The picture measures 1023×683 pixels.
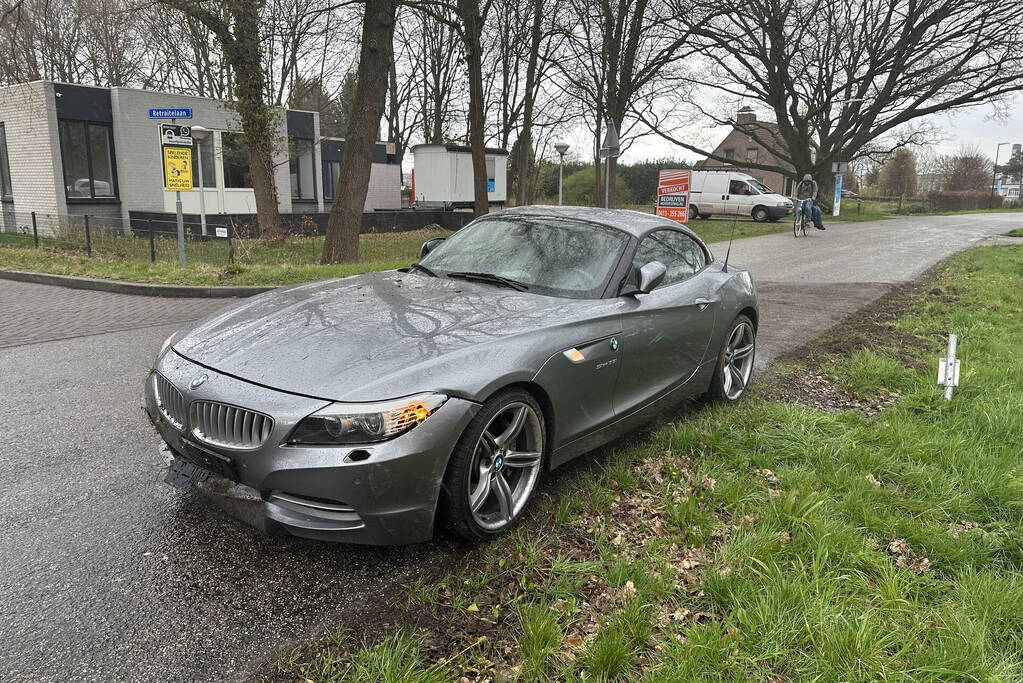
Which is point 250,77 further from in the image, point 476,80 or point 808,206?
point 808,206

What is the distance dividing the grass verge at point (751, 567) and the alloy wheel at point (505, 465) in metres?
0.15

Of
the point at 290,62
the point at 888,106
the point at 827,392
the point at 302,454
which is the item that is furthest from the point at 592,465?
the point at 888,106

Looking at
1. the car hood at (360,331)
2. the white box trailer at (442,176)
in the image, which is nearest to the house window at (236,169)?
the white box trailer at (442,176)

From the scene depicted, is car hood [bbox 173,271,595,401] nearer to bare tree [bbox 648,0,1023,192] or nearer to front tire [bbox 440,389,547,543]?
front tire [bbox 440,389,547,543]

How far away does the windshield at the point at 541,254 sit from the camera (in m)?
3.95

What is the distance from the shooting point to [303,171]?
93.2 feet

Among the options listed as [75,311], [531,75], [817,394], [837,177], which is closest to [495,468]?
[817,394]

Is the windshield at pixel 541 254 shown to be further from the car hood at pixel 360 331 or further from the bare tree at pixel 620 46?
the bare tree at pixel 620 46

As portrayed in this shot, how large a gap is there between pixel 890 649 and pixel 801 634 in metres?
0.30

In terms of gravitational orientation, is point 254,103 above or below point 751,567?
above

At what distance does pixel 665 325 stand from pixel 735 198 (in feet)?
100

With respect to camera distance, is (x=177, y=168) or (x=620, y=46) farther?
(x=620, y=46)

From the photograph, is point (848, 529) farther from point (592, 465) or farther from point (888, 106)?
point (888, 106)

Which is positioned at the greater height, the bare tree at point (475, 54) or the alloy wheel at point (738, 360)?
the bare tree at point (475, 54)
